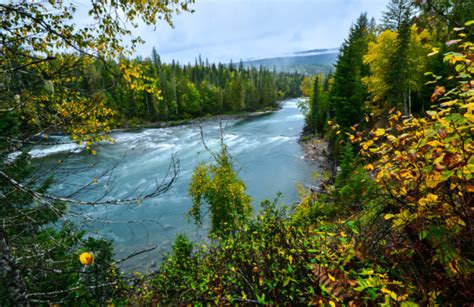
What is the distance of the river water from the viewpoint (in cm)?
1163

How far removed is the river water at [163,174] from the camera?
1163 centimetres

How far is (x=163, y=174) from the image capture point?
19172mm

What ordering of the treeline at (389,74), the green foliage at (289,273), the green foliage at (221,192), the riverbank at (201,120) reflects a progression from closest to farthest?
the green foliage at (289,273)
the green foliage at (221,192)
the treeline at (389,74)
the riverbank at (201,120)

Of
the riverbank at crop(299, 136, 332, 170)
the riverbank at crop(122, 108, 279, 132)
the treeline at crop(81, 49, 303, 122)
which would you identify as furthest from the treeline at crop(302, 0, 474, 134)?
the treeline at crop(81, 49, 303, 122)

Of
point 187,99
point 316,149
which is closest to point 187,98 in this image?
point 187,99

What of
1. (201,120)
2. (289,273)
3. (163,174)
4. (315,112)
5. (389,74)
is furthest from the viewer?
(201,120)

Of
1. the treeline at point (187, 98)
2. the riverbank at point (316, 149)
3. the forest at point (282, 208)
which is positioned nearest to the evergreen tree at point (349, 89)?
the riverbank at point (316, 149)

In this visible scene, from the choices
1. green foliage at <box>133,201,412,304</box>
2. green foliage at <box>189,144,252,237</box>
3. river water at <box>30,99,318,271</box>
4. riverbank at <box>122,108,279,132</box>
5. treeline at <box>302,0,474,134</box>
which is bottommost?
river water at <box>30,99,318,271</box>

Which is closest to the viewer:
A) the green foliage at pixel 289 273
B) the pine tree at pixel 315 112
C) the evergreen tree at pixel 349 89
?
the green foliage at pixel 289 273

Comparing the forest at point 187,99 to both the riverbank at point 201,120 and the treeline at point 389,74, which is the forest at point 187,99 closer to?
the riverbank at point 201,120

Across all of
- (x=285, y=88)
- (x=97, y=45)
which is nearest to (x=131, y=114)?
(x=97, y=45)

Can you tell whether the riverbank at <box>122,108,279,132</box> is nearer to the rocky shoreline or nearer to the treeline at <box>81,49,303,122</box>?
the treeline at <box>81,49,303,122</box>

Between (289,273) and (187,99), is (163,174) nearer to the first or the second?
(289,273)

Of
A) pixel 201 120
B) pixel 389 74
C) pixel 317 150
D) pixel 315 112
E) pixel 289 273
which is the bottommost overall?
pixel 317 150
